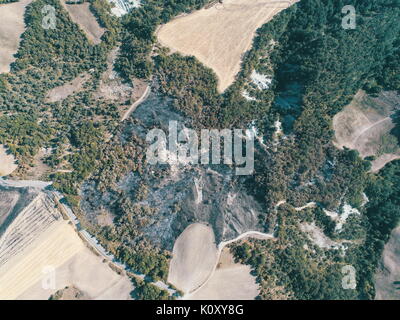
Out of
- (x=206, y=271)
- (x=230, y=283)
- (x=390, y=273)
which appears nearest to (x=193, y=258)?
(x=206, y=271)

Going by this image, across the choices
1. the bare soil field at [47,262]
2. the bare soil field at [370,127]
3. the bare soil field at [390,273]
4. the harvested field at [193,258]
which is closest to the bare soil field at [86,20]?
the bare soil field at [47,262]

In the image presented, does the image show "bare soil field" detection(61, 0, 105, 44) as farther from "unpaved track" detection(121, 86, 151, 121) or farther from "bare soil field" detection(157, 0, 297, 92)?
"unpaved track" detection(121, 86, 151, 121)

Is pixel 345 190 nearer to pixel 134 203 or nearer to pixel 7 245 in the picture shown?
pixel 134 203

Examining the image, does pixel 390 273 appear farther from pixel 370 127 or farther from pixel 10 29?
pixel 10 29

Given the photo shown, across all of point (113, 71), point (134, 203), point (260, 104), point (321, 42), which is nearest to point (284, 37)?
point (321, 42)
